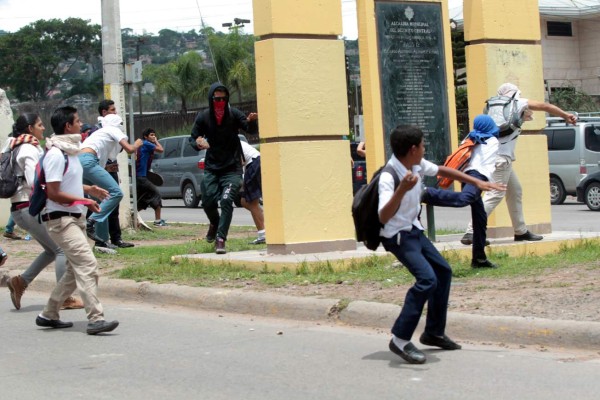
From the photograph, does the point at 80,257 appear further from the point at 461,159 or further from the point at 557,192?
the point at 557,192

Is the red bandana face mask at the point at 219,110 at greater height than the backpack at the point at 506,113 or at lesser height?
greater

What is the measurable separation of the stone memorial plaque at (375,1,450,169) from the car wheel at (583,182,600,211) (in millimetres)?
11791

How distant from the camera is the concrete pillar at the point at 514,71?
1204 cm

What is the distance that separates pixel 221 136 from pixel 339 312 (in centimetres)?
405

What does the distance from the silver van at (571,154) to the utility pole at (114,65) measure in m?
11.3

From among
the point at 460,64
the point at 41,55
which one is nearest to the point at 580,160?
the point at 460,64

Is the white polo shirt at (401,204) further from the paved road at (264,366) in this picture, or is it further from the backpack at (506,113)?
the backpack at (506,113)

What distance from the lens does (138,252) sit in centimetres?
1342

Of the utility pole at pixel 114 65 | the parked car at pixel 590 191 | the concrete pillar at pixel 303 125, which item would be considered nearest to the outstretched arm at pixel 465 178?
the concrete pillar at pixel 303 125

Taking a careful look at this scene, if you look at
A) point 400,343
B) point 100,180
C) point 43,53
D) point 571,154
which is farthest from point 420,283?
point 43,53

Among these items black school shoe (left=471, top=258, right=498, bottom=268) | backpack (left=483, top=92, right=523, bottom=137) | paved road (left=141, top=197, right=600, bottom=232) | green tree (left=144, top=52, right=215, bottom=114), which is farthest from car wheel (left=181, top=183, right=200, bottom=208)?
green tree (left=144, top=52, right=215, bottom=114)

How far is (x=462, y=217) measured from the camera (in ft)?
67.9

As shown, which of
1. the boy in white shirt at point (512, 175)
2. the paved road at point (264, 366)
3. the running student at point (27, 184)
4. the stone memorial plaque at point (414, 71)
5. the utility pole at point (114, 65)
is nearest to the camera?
the paved road at point (264, 366)

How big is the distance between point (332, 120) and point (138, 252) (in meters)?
3.68
